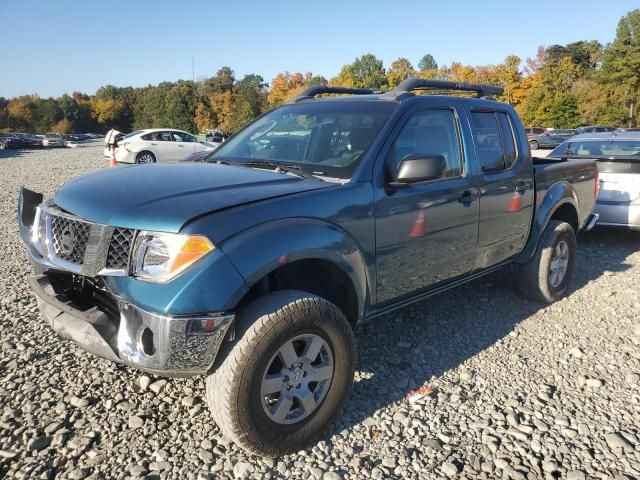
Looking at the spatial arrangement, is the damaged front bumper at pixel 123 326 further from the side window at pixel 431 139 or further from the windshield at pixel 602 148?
the windshield at pixel 602 148

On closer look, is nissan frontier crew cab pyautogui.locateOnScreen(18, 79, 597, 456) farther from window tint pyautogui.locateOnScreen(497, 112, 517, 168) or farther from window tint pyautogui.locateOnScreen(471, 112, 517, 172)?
window tint pyautogui.locateOnScreen(497, 112, 517, 168)

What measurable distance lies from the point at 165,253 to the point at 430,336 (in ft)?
8.46

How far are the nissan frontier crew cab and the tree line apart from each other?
54.0 meters

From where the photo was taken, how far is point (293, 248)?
2.46 m

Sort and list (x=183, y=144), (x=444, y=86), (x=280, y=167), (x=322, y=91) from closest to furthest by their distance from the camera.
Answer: (x=280, y=167)
(x=444, y=86)
(x=322, y=91)
(x=183, y=144)

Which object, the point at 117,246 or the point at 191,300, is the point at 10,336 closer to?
the point at 117,246

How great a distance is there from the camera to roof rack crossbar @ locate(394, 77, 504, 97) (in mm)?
3650

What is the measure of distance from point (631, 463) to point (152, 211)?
9.11ft

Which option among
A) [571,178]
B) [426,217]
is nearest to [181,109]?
[571,178]

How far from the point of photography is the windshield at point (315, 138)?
3.13 meters

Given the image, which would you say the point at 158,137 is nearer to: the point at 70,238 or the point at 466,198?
the point at 466,198

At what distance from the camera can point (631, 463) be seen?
2.58 m

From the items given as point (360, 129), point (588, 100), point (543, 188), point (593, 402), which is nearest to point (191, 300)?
point (360, 129)

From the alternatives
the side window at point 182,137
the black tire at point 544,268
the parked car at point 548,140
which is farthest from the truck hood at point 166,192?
the parked car at point 548,140
